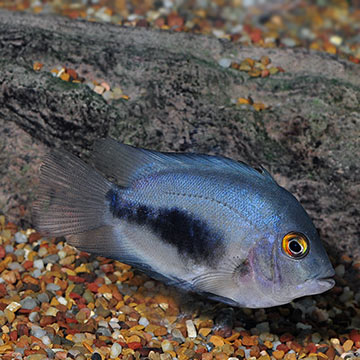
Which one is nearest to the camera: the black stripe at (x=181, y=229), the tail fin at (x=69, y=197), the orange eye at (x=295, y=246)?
the orange eye at (x=295, y=246)

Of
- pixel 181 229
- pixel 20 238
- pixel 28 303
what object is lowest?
pixel 20 238

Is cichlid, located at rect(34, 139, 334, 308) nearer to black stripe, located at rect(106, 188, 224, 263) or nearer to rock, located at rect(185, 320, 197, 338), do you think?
black stripe, located at rect(106, 188, 224, 263)

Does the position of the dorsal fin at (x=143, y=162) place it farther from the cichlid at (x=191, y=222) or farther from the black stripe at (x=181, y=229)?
the black stripe at (x=181, y=229)

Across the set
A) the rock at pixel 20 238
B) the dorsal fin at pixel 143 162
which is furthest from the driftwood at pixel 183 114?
the dorsal fin at pixel 143 162

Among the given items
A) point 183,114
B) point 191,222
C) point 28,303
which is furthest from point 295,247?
point 28,303

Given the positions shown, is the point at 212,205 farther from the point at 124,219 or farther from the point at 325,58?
the point at 325,58

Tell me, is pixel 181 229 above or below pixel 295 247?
below

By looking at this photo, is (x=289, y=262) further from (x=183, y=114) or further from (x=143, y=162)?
(x=183, y=114)

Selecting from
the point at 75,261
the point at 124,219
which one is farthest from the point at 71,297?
the point at 124,219
